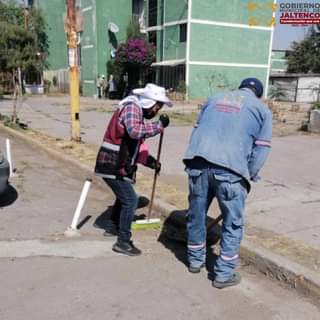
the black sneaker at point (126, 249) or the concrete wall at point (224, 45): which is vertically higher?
the concrete wall at point (224, 45)

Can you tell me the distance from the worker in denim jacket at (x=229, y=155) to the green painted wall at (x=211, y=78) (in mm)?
25724

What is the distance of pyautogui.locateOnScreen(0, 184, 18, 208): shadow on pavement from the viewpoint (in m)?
5.94

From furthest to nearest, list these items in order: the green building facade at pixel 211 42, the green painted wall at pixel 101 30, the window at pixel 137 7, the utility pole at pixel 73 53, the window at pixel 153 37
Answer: the window at pixel 137 7, the green painted wall at pixel 101 30, the window at pixel 153 37, the green building facade at pixel 211 42, the utility pole at pixel 73 53

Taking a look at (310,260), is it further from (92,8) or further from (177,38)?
(92,8)

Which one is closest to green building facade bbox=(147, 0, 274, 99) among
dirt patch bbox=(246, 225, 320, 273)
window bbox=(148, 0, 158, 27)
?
window bbox=(148, 0, 158, 27)

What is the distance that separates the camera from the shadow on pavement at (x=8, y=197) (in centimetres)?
594

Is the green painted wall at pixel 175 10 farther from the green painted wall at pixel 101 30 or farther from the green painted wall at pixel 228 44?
the green painted wall at pixel 101 30

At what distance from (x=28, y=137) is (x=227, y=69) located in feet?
70.9

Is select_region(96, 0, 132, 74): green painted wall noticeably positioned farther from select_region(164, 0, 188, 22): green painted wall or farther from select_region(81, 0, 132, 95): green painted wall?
select_region(164, 0, 188, 22): green painted wall

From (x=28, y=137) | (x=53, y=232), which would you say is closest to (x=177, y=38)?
(x=28, y=137)

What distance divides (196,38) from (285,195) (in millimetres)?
24038

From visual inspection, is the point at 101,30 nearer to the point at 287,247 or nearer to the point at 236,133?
the point at 287,247

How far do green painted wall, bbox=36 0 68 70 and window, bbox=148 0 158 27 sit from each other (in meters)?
9.57

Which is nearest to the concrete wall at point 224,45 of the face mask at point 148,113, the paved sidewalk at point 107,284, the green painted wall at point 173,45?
the green painted wall at point 173,45
